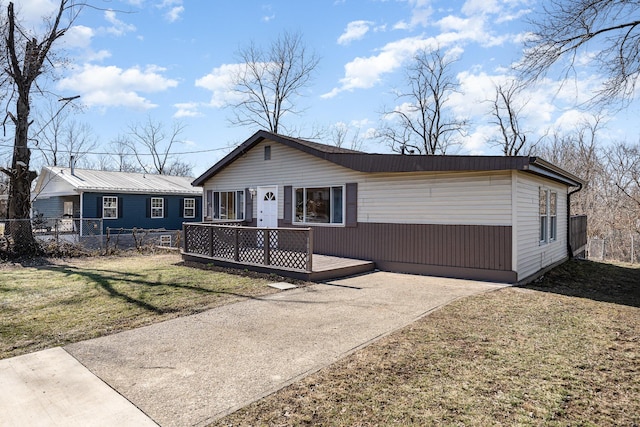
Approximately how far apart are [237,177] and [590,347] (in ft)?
36.9

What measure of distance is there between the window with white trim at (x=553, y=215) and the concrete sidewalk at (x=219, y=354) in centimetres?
595

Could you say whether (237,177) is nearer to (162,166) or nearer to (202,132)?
(202,132)

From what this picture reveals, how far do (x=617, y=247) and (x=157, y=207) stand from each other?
26506 millimetres

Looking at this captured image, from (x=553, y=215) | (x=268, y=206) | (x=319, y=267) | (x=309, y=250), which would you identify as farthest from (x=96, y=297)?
(x=553, y=215)

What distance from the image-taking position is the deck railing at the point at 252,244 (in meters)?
8.40

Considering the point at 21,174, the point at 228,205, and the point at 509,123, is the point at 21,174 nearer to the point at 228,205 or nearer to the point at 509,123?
the point at 228,205

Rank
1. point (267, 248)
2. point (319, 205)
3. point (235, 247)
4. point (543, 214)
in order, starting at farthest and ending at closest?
point (319, 205)
point (543, 214)
point (235, 247)
point (267, 248)

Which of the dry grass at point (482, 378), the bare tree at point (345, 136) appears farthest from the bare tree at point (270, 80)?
the dry grass at point (482, 378)

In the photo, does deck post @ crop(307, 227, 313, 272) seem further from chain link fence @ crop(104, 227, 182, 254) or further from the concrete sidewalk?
chain link fence @ crop(104, 227, 182, 254)

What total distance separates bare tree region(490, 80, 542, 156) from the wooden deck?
2182 cm

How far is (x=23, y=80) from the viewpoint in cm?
1219

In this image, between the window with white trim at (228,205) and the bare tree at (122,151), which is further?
the bare tree at (122,151)

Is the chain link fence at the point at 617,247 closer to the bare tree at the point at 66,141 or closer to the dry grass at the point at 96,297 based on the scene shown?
the dry grass at the point at 96,297

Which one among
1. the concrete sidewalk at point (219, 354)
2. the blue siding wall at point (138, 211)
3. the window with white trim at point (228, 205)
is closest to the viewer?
the concrete sidewalk at point (219, 354)
